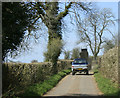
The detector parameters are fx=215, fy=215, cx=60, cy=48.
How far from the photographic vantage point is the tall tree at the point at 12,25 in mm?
9164

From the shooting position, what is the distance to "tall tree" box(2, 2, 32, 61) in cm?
916

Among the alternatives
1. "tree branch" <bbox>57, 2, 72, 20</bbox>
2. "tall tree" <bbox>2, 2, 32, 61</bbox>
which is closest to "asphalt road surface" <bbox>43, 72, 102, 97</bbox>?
"tall tree" <bbox>2, 2, 32, 61</bbox>

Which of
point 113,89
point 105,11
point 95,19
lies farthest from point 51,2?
point 113,89

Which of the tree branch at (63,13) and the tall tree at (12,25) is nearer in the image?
the tall tree at (12,25)

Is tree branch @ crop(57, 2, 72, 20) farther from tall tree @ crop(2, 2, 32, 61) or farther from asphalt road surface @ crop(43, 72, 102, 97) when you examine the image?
tall tree @ crop(2, 2, 32, 61)

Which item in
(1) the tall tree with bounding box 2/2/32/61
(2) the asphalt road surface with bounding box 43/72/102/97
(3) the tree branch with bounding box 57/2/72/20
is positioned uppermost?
(3) the tree branch with bounding box 57/2/72/20

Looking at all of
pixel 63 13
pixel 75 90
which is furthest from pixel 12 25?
pixel 63 13

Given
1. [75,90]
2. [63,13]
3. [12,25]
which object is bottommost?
[75,90]

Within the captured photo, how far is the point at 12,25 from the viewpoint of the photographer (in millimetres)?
9336

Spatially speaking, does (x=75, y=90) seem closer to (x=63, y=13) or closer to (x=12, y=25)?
(x=12, y=25)

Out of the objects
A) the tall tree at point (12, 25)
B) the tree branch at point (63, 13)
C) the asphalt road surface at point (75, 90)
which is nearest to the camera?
the tall tree at point (12, 25)

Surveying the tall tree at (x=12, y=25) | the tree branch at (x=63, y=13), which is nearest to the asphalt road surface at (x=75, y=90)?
the tall tree at (x=12, y=25)

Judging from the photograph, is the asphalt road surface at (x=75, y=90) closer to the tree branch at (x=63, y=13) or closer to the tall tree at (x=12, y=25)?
the tall tree at (x=12, y=25)

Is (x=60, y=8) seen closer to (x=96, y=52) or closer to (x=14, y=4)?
(x=14, y=4)
